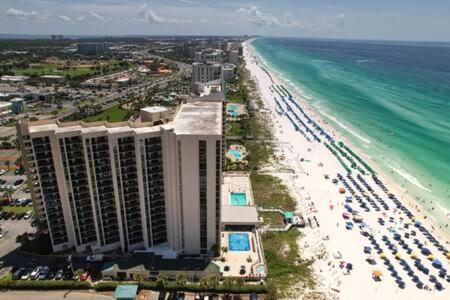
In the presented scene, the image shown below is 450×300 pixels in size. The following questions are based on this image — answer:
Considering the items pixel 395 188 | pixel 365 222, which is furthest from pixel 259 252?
pixel 395 188

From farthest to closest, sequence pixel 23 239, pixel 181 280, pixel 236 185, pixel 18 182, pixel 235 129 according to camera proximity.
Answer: pixel 235 129
pixel 236 185
pixel 18 182
pixel 23 239
pixel 181 280

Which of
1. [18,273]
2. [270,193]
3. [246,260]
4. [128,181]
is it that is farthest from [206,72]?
[18,273]

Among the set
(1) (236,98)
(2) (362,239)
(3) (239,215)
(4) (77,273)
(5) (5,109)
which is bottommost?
(2) (362,239)

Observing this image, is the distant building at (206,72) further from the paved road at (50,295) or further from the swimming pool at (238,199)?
the paved road at (50,295)

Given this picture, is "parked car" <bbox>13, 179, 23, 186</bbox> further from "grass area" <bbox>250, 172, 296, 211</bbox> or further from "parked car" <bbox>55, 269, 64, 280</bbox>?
"grass area" <bbox>250, 172, 296, 211</bbox>

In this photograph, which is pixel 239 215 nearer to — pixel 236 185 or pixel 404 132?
pixel 236 185

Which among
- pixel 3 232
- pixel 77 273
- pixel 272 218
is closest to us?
pixel 77 273

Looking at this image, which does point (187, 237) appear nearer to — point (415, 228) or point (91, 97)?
point (415, 228)
